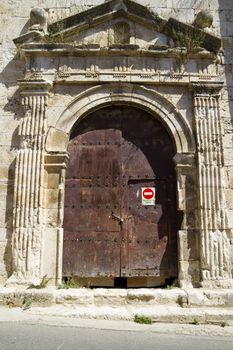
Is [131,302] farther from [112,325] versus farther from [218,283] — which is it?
[218,283]

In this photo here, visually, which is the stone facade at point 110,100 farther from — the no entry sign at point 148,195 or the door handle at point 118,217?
the door handle at point 118,217

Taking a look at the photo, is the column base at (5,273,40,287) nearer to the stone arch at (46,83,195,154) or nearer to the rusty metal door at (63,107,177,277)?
the rusty metal door at (63,107,177,277)

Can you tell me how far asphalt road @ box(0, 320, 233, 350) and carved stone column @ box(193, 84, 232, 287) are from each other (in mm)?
1316

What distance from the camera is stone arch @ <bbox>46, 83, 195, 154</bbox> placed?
19.0 feet

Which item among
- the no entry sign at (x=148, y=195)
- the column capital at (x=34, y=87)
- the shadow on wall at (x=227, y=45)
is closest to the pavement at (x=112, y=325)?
the no entry sign at (x=148, y=195)

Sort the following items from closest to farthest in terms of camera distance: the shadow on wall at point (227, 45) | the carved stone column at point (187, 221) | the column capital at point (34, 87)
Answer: the carved stone column at point (187, 221) → the column capital at point (34, 87) → the shadow on wall at point (227, 45)

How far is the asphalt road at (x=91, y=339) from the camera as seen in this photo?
3.46 metres

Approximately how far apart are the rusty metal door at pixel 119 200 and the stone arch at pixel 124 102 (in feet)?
0.69

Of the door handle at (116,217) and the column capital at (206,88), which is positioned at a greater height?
the column capital at (206,88)

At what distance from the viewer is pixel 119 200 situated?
574cm

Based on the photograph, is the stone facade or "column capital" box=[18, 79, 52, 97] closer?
the stone facade

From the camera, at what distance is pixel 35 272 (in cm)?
521

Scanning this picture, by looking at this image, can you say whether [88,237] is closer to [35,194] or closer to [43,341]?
[35,194]

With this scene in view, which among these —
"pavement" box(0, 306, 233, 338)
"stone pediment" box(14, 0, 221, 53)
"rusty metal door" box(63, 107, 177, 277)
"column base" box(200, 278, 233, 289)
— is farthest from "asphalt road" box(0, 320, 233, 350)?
"stone pediment" box(14, 0, 221, 53)
